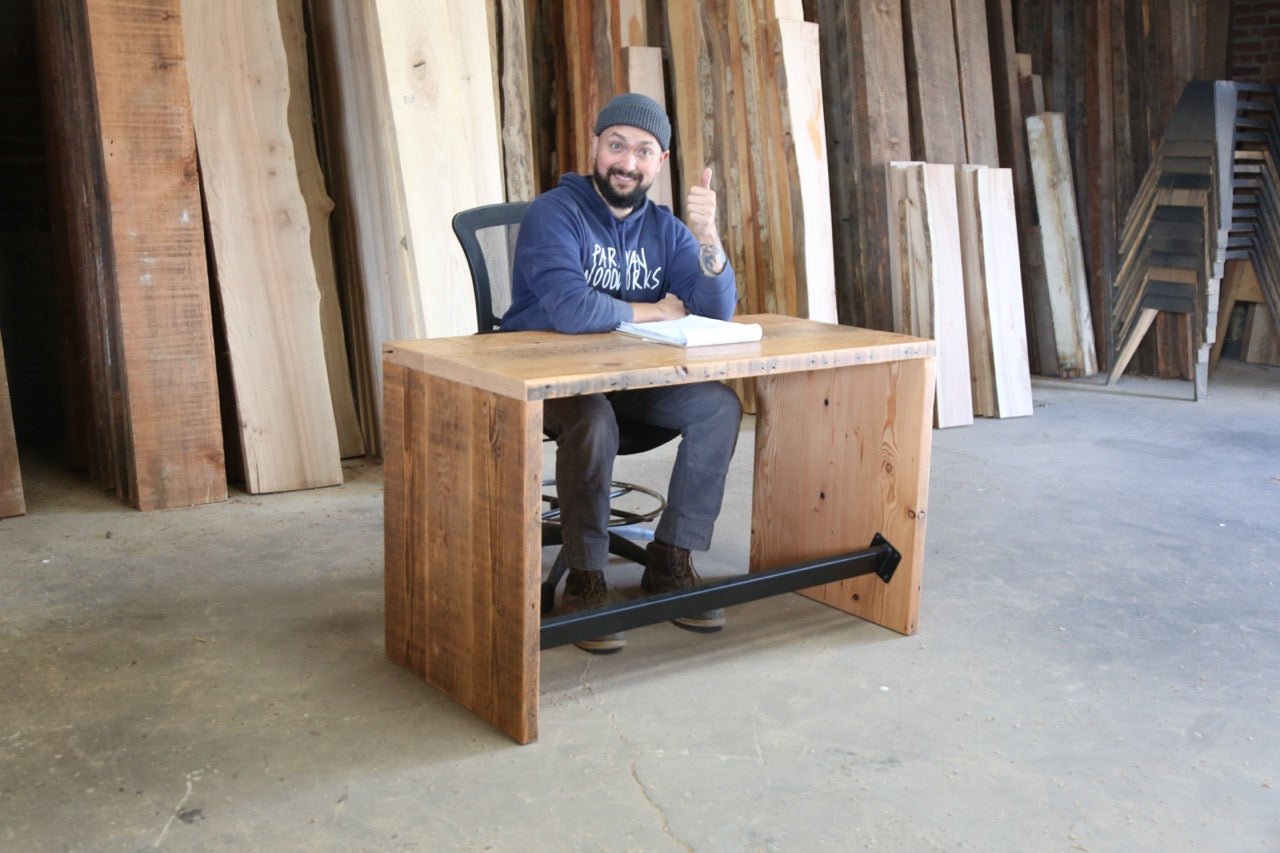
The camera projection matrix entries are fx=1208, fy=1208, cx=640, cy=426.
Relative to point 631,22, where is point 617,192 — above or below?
below

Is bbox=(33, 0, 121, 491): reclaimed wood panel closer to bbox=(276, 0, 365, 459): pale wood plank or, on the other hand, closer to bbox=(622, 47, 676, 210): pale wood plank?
bbox=(276, 0, 365, 459): pale wood plank

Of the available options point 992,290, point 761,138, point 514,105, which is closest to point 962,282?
point 992,290

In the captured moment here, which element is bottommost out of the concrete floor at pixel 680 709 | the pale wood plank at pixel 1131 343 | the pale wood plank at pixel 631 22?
the concrete floor at pixel 680 709

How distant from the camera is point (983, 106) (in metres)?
6.24

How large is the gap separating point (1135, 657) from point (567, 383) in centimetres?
162

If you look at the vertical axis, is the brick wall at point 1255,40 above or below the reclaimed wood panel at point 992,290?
above

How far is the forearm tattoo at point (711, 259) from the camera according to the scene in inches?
123

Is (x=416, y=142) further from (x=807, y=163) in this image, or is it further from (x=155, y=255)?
(x=807, y=163)

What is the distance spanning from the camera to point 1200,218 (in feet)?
19.9

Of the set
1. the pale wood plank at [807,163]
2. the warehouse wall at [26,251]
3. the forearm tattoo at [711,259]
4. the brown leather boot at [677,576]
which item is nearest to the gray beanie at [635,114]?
the forearm tattoo at [711,259]

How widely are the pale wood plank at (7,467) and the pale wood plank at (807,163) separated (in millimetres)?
3194

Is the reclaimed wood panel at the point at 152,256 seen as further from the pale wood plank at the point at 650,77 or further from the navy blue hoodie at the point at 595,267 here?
the pale wood plank at the point at 650,77

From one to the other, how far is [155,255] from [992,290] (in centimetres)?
368

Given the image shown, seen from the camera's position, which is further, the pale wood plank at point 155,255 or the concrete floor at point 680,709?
the pale wood plank at point 155,255
